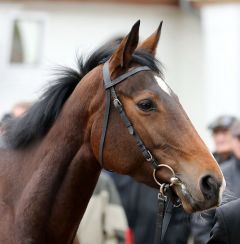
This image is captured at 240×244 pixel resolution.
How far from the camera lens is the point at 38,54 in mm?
13703

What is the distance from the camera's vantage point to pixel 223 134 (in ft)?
22.4

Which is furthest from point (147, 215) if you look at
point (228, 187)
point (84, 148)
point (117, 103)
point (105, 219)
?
point (117, 103)

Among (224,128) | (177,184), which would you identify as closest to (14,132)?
(177,184)

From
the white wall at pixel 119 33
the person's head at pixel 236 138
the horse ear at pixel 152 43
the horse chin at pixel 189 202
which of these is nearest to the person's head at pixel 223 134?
the person's head at pixel 236 138

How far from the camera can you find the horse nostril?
3.22m

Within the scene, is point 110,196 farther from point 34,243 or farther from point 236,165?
point 34,243

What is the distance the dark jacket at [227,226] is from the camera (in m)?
3.21

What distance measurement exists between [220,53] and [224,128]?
17.2 ft

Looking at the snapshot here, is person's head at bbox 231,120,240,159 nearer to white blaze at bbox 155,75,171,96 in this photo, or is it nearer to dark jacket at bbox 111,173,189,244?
dark jacket at bbox 111,173,189,244

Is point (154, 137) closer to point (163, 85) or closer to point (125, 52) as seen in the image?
point (163, 85)

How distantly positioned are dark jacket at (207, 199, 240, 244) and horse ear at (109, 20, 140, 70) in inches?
39.2

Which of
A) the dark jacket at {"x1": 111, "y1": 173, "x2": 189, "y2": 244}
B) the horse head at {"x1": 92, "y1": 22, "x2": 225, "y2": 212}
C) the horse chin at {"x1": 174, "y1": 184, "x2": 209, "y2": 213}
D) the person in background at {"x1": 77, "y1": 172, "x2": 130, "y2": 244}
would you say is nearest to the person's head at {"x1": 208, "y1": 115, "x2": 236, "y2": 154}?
the dark jacket at {"x1": 111, "y1": 173, "x2": 189, "y2": 244}

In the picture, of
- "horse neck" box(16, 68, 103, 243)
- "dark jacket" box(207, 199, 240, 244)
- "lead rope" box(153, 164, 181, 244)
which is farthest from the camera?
"horse neck" box(16, 68, 103, 243)

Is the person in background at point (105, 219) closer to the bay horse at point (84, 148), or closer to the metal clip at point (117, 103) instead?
the bay horse at point (84, 148)
